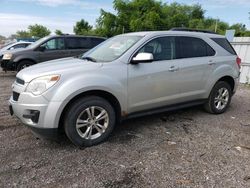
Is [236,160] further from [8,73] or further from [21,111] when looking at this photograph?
[8,73]

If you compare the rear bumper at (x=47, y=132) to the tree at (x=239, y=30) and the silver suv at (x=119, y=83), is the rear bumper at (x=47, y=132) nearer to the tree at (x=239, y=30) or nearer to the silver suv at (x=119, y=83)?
the silver suv at (x=119, y=83)

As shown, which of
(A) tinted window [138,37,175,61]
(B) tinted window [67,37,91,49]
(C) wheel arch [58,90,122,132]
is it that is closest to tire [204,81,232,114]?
(A) tinted window [138,37,175,61]

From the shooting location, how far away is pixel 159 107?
175 inches

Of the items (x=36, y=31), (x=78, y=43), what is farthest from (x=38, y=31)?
(x=78, y=43)

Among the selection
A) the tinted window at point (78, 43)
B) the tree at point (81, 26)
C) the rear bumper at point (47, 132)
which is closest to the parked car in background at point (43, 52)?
the tinted window at point (78, 43)

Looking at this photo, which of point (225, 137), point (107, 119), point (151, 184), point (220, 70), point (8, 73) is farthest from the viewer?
point (8, 73)

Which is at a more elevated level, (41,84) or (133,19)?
(133,19)

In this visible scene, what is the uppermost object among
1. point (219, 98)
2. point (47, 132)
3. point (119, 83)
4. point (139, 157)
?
point (119, 83)

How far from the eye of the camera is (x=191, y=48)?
4.84 metres

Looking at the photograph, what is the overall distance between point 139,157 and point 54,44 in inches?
306

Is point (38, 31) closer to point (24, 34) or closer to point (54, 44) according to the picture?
point (24, 34)

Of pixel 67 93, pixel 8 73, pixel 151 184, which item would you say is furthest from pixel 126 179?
pixel 8 73

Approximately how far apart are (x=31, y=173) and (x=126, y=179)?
3.75ft

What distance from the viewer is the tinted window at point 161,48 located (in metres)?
4.30
